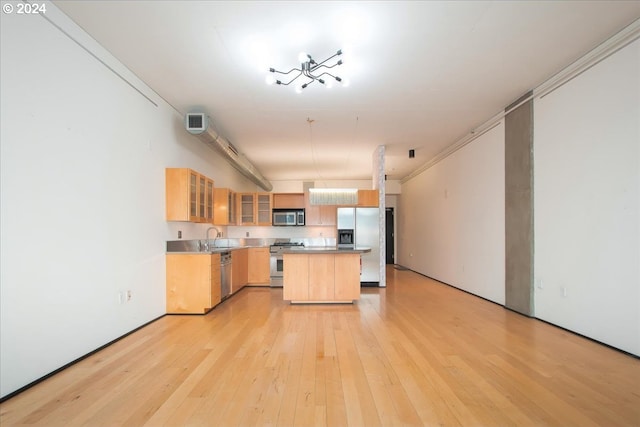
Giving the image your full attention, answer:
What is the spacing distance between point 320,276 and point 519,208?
10.1ft

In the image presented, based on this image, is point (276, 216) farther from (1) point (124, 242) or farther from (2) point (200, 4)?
(2) point (200, 4)

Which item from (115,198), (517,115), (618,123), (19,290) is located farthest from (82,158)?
(517,115)

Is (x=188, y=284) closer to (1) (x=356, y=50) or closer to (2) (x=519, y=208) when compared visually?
(1) (x=356, y=50)

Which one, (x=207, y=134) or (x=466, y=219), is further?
(x=466, y=219)

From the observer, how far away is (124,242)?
358 cm

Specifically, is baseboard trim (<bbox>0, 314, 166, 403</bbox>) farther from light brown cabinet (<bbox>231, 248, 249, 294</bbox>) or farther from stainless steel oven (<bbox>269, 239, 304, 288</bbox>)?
stainless steel oven (<bbox>269, 239, 304, 288</bbox>)

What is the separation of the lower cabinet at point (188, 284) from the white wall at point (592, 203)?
14.6 ft

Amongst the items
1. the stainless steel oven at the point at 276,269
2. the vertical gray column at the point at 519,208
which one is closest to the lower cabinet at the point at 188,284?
the stainless steel oven at the point at 276,269

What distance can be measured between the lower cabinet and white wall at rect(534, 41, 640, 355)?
4.44 metres

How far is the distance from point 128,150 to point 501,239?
5271 millimetres

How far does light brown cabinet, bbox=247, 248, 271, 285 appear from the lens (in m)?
7.30

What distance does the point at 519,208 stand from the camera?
457cm

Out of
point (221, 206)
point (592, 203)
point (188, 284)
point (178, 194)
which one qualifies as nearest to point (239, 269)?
point (221, 206)

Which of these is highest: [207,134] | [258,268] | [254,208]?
[207,134]
